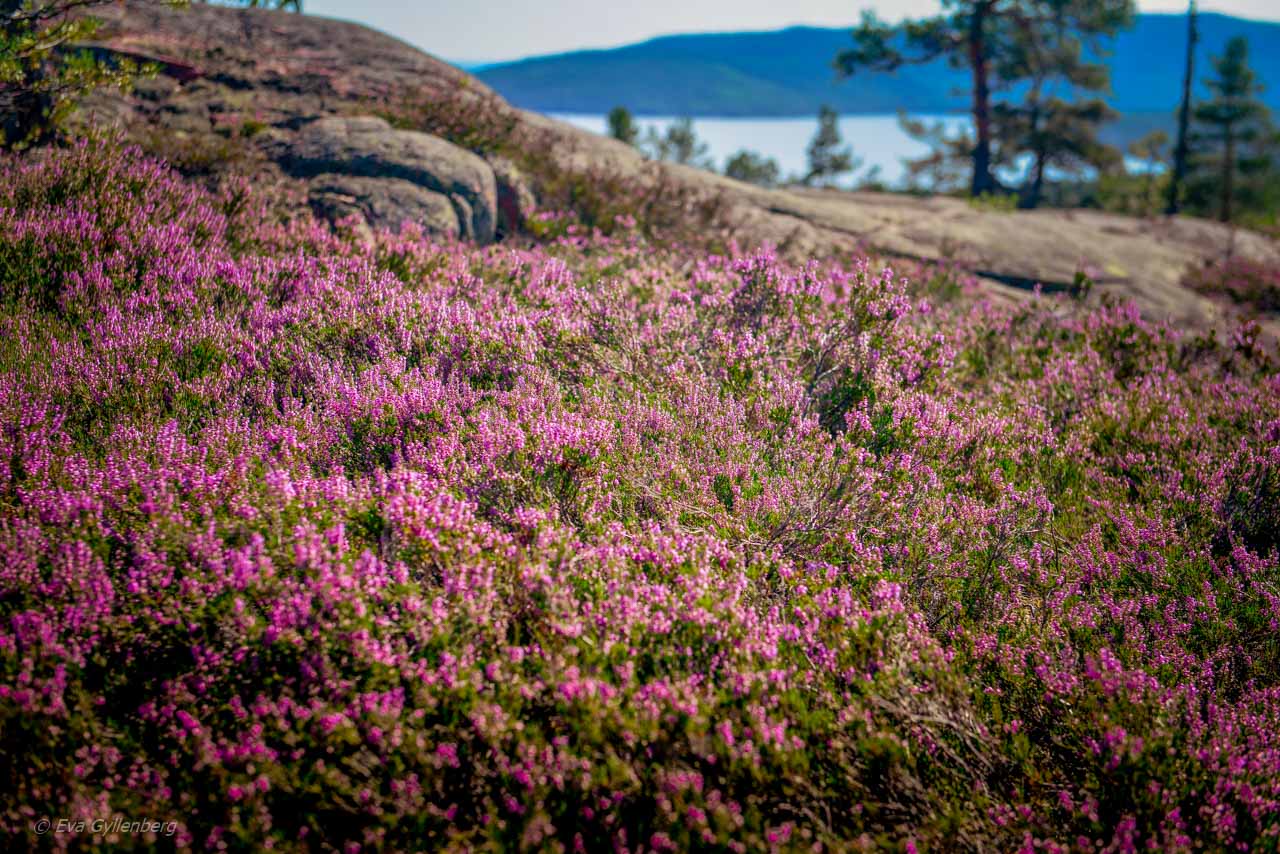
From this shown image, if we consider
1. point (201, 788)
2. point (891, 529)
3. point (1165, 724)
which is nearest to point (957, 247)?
point (891, 529)

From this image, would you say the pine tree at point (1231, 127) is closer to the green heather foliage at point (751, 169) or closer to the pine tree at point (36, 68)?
the green heather foliage at point (751, 169)

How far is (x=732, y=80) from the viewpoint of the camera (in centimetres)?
8619

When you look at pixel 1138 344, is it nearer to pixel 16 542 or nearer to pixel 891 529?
pixel 891 529

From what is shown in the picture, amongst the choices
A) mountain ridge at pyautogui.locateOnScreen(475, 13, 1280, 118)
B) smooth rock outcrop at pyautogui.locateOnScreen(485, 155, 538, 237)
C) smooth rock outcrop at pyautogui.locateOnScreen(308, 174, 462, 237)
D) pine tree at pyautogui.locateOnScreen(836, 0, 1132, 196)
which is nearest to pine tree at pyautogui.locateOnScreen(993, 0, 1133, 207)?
pine tree at pyautogui.locateOnScreen(836, 0, 1132, 196)

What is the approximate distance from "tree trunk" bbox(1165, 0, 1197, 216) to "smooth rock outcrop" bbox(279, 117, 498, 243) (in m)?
28.5

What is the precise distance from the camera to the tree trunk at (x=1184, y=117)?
2645 centimetres

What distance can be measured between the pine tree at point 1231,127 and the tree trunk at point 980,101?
13642mm

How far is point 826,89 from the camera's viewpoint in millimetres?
90812

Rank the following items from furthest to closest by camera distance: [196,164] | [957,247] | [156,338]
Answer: [957,247], [196,164], [156,338]

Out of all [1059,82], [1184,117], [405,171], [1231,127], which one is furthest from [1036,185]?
[405,171]

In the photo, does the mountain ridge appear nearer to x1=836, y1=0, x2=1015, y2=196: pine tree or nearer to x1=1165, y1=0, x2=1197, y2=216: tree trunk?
x1=1165, y1=0, x2=1197, y2=216: tree trunk

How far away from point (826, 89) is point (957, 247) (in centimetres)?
9084

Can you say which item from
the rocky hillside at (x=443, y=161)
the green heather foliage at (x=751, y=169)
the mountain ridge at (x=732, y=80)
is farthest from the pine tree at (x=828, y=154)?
the mountain ridge at (x=732, y=80)

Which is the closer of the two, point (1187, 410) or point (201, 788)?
point (201, 788)
